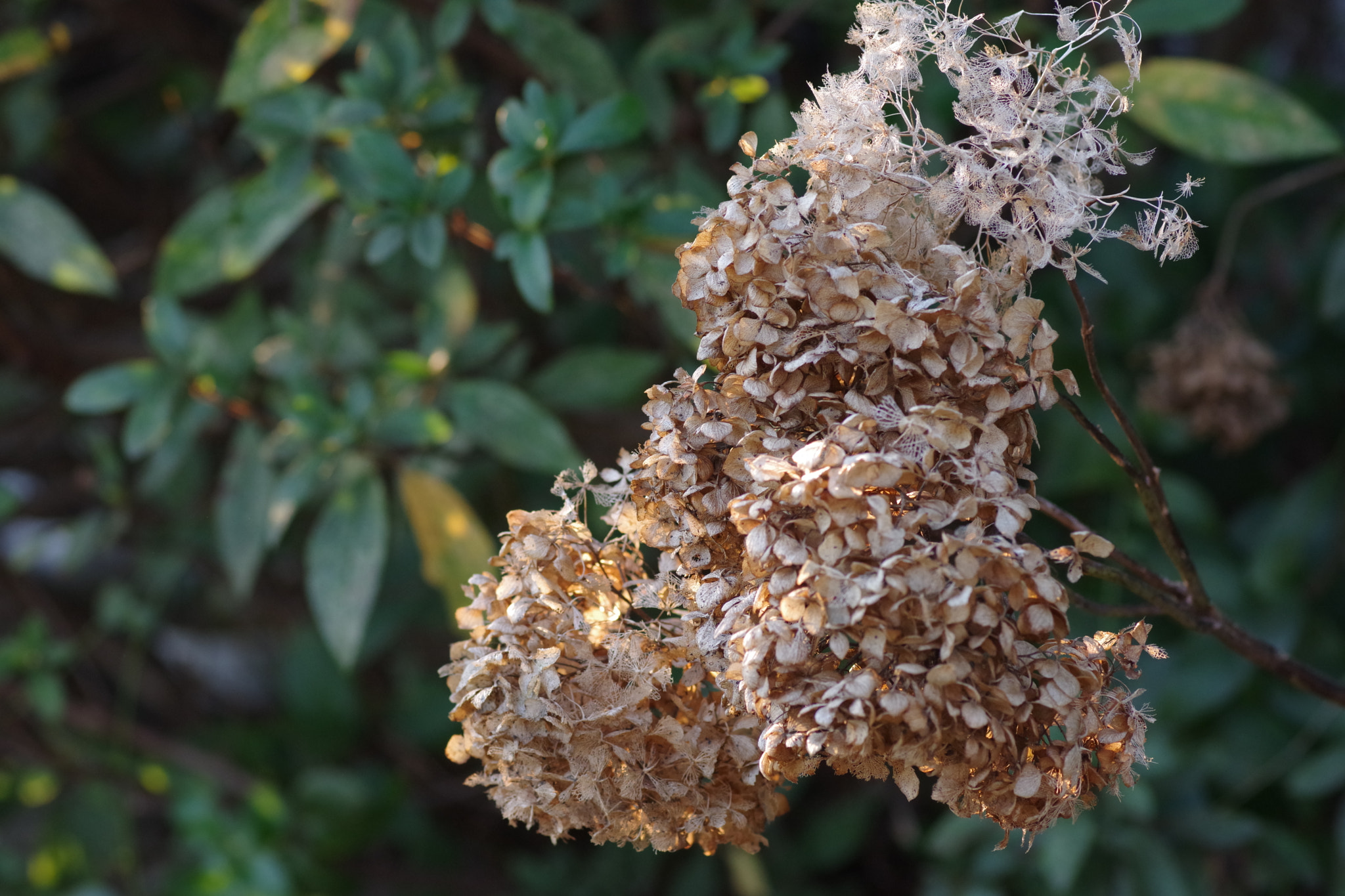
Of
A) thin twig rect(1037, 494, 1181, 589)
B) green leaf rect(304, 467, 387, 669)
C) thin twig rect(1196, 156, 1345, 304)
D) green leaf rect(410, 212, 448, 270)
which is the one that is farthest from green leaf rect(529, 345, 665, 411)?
thin twig rect(1037, 494, 1181, 589)

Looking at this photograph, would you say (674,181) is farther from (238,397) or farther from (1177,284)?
(1177,284)

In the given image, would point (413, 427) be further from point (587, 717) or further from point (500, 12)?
point (587, 717)

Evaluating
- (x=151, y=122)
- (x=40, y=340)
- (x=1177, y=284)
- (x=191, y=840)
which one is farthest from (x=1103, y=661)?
(x=151, y=122)

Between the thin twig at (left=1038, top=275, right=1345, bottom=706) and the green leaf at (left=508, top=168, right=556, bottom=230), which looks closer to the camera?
the thin twig at (left=1038, top=275, right=1345, bottom=706)

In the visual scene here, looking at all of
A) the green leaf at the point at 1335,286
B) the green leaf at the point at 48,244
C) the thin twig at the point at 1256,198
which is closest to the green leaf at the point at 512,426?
the green leaf at the point at 48,244

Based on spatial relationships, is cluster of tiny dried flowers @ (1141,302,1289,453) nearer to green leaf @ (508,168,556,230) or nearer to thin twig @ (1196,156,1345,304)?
thin twig @ (1196,156,1345,304)

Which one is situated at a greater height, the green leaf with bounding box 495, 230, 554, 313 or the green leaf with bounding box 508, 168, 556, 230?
the green leaf with bounding box 508, 168, 556, 230

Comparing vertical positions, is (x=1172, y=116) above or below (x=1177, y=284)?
above
